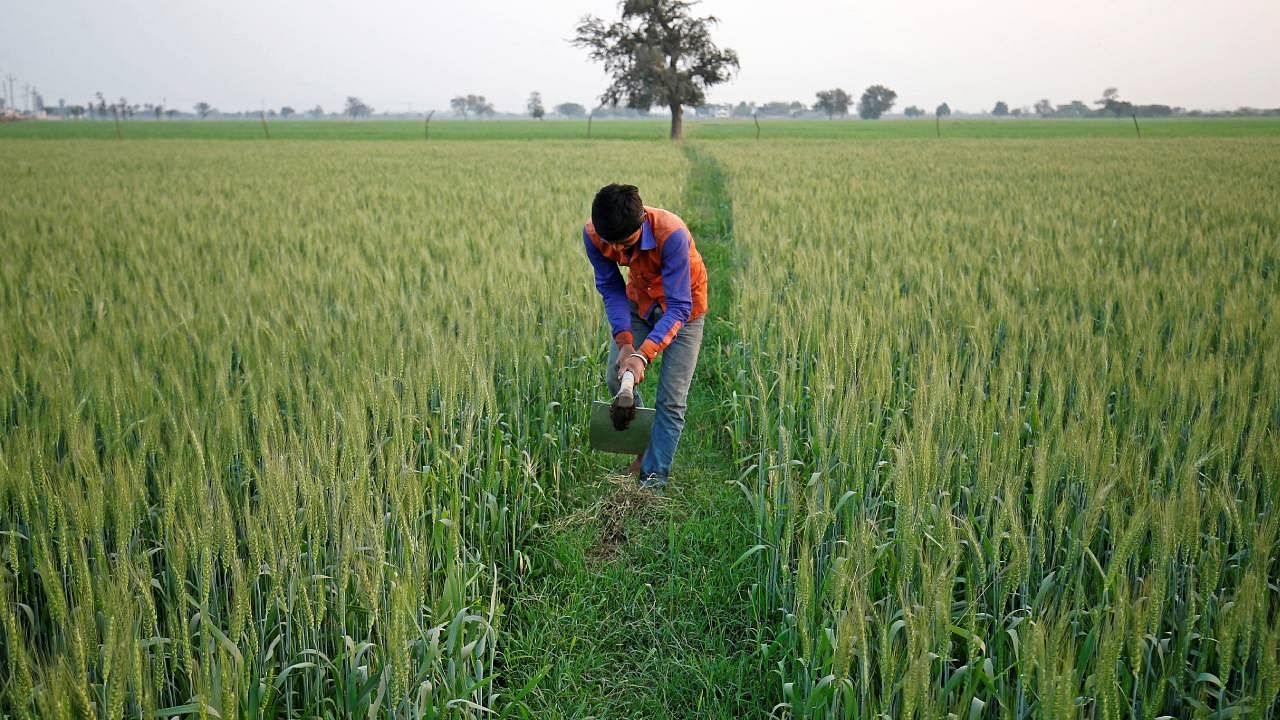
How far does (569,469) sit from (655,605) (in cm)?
113

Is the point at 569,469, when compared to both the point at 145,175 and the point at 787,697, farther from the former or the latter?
the point at 145,175

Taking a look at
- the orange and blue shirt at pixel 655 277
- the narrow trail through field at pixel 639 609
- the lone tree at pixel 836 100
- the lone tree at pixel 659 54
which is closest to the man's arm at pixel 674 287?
the orange and blue shirt at pixel 655 277

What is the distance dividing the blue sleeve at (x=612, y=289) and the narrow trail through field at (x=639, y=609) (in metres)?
0.84

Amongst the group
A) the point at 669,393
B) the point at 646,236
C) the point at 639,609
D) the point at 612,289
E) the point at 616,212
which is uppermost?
the point at 616,212

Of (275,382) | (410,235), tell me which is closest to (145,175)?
(410,235)

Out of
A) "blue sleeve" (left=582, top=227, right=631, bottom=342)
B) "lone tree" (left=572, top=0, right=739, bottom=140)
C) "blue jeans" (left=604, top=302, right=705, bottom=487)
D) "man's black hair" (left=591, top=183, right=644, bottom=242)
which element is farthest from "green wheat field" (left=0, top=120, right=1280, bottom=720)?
"lone tree" (left=572, top=0, right=739, bottom=140)

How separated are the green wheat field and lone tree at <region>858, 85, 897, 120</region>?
401ft

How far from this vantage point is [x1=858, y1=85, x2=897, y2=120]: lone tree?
120750 mm

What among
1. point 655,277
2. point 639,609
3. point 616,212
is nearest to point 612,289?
point 655,277

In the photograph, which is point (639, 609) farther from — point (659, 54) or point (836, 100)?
point (836, 100)

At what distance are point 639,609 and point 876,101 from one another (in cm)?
13040

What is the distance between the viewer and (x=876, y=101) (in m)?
122

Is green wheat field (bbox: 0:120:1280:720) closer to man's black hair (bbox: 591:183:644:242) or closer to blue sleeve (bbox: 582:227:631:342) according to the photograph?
blue sleeve (bbox: 582:227:631:342)

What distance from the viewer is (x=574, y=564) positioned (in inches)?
133
